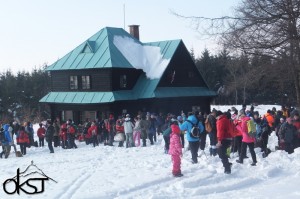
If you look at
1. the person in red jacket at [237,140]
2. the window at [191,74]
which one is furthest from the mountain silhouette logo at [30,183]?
the window at [191,74]

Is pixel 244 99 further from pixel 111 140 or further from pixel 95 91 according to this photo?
pixel 111 140

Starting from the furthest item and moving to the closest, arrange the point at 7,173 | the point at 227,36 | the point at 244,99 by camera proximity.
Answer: the point at 244,99
the point at 7,173
the point at 227,36

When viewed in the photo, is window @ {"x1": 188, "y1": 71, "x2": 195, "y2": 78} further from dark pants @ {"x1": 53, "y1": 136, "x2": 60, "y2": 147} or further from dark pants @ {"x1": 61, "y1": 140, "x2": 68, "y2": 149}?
dark pants @ {"x1": 61, "y1": 140, "x2": 68, "y2": 149}

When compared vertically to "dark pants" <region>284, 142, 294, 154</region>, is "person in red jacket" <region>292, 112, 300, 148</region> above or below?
above

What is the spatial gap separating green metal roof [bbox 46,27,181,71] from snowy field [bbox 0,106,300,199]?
16106mm

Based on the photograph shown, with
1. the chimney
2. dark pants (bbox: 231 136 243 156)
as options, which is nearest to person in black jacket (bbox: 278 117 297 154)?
dark pants (bbox: 231 136 243 156)

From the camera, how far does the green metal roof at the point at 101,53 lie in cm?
3106

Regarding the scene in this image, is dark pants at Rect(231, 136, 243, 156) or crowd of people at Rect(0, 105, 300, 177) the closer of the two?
crowd of people at Rect(0, 105, 300, 177)

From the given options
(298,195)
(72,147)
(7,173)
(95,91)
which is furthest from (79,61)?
(298,195)

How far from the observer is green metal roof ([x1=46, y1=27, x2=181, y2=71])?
31062 mm

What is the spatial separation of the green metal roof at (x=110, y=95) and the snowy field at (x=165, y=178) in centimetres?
1435

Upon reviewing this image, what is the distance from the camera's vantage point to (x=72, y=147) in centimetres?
2175

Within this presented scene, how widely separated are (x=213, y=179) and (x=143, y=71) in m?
22.9

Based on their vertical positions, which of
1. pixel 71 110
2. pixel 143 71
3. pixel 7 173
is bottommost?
pixel 7 173
